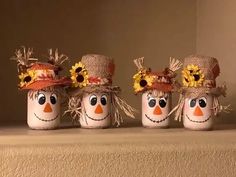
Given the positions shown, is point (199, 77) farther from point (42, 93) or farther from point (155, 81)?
point (42, 93)

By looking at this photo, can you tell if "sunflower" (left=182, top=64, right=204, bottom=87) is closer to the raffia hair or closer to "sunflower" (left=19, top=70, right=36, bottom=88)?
the raffia hair

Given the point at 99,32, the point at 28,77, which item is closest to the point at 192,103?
the point at 28,77

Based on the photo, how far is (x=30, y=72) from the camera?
706mm

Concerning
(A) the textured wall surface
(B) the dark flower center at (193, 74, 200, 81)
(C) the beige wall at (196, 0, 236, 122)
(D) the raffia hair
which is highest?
(C) the beige wall at (196, 0, 236, 122)

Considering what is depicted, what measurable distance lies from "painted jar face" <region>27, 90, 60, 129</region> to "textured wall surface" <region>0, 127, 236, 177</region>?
0.09m

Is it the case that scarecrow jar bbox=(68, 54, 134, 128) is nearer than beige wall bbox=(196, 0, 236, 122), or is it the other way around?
scarecrow jar bbox=(68, 54, 134, 128)

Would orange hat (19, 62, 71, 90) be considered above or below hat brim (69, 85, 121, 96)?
above

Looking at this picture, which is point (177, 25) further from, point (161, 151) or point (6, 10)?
point (161, 151)

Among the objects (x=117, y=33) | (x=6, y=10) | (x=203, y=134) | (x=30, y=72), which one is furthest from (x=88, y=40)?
(x=203, y=134)

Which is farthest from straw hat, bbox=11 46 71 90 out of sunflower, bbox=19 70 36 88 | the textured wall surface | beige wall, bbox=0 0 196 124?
beige wall, bbox=0 0 196 124

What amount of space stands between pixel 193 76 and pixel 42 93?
0.24 m

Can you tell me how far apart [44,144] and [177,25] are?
1.88ft

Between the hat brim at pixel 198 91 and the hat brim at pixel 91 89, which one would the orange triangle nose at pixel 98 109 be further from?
the hat brim at pixel 198 91

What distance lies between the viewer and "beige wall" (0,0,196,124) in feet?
3.22
